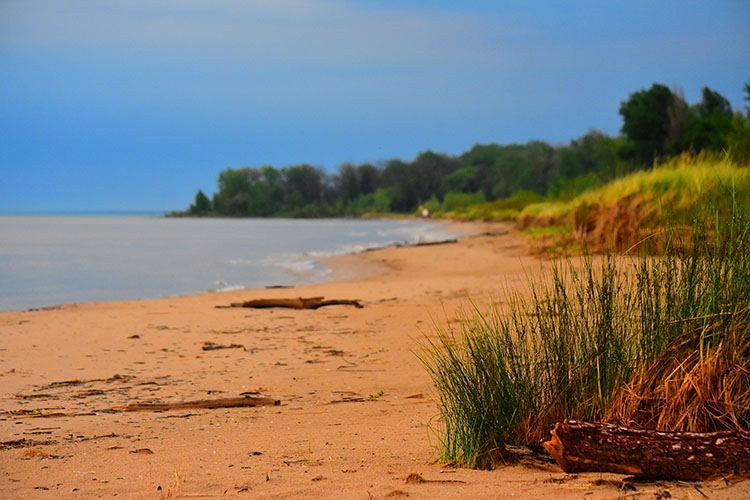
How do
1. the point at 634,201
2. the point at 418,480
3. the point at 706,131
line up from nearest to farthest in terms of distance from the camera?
the point at 418,480, the point at 634,201, the point at 706,131

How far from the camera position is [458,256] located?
18344 millimetres

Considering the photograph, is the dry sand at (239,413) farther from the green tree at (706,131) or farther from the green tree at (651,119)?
the green tree at (651,119)

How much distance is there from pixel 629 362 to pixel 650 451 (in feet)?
1.76

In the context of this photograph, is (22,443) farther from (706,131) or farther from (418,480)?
(706,131)

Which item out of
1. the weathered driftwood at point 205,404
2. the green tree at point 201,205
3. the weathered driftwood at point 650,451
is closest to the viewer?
the weathered driftwood at point 650,451

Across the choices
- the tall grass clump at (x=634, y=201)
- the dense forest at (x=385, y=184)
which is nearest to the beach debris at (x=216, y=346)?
the tall grass clump at (x=634, y=201)

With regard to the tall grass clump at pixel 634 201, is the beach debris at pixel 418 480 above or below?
below

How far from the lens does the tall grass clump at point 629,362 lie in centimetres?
279

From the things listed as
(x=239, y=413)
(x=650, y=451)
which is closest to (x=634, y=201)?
(x=239, y=413)

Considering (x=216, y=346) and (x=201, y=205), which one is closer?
(x=216, y=346)

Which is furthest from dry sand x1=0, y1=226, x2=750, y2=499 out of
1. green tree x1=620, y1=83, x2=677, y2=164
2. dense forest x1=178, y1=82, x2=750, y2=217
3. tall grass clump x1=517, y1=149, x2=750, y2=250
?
dense forest x1=178, y1=82, x2=750, y2=217

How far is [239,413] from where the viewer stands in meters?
4.37

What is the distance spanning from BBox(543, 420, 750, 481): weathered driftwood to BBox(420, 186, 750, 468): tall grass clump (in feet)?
0.71

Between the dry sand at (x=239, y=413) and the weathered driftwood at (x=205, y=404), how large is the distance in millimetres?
94
